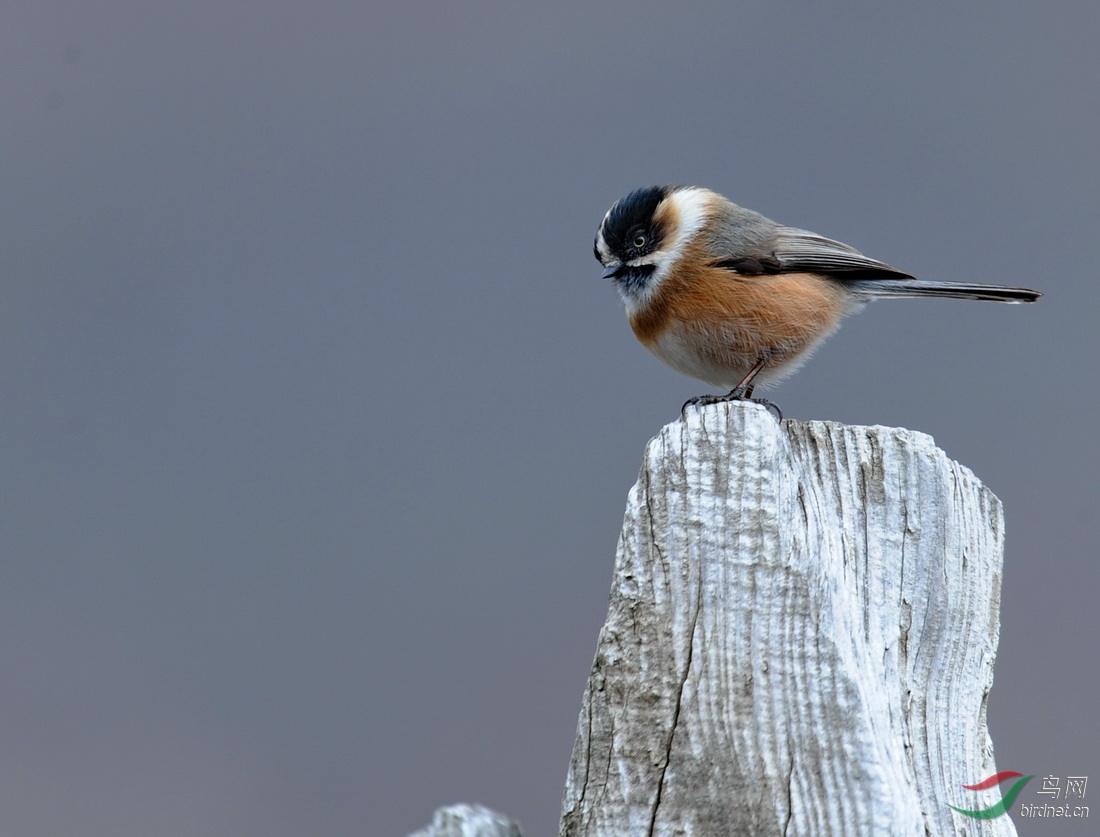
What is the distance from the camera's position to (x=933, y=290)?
4516 millimetres

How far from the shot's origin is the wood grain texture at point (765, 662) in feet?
6.82

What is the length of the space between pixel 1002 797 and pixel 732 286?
7.67 ft

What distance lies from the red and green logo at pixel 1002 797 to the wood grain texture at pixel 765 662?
2 cm

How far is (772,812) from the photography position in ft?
6.75

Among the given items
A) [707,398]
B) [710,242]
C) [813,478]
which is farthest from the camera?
[710,242]

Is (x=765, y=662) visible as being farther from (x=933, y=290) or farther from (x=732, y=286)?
(x=933, y=290)

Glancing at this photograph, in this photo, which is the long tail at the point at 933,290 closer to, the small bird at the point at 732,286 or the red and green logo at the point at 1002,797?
the small bird at the point at 732,286

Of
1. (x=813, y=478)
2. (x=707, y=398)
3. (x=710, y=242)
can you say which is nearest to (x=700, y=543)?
(x=813, y=478)

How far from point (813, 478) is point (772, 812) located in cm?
→ 71

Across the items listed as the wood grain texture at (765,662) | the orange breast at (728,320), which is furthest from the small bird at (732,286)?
the wood grain texture at (765,662)

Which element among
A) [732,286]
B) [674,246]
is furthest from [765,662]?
[674,246]

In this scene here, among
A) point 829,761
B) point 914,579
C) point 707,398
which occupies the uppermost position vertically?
point 707,398

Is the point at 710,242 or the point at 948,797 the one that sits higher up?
the point at 710,242

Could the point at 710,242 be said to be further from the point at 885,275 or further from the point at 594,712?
the point at 594,712
